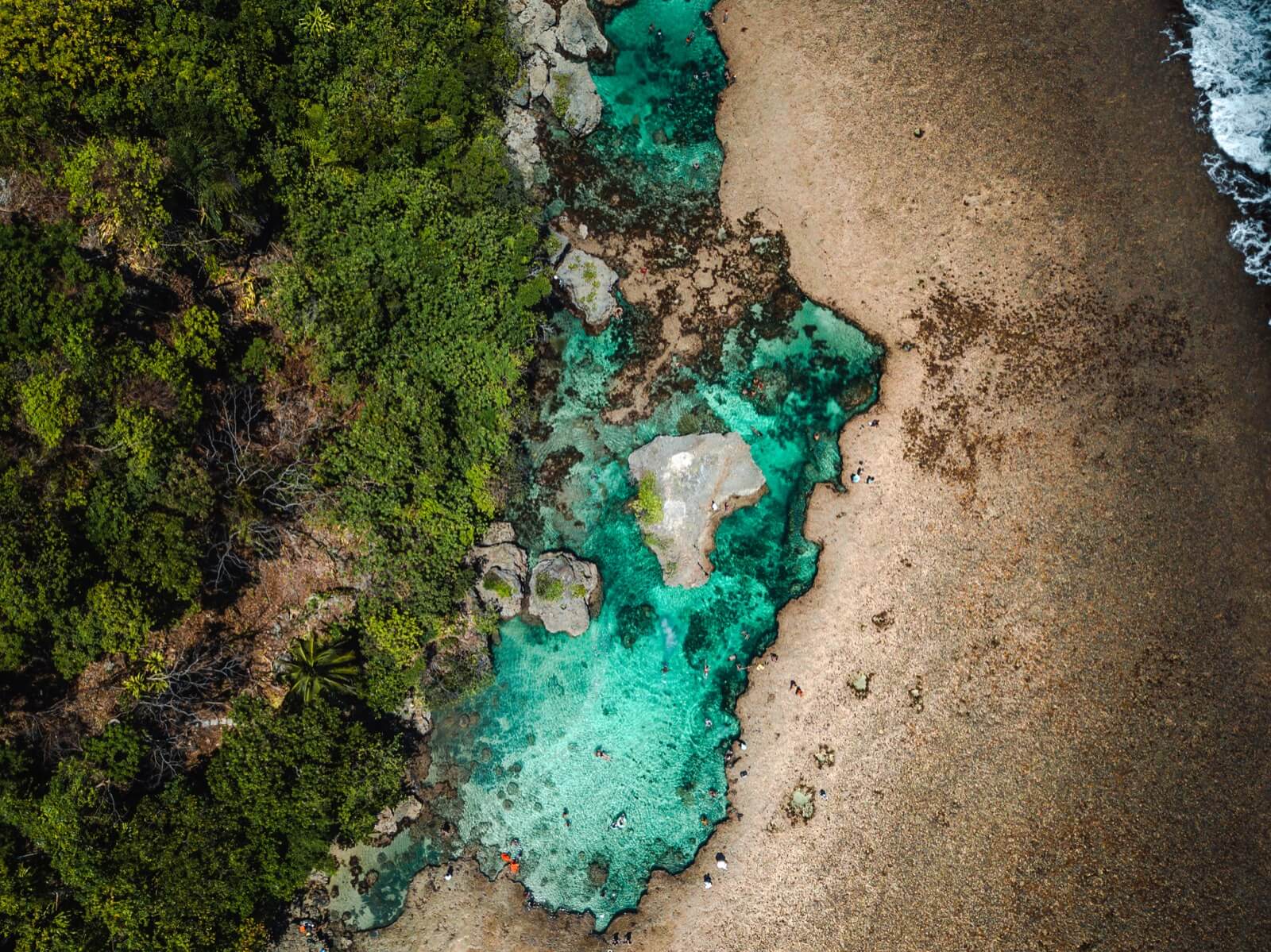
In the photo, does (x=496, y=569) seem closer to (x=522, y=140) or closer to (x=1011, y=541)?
(x=522, y=140)

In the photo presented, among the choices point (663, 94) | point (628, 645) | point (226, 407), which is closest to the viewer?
point (226, 407)

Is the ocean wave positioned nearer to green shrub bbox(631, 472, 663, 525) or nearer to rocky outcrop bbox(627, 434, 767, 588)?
rocky outcrop bbox(627, 434, 767, 588)

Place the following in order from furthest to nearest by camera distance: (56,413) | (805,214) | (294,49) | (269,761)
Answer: (805,214), (294,49), (269,761), (56,413)

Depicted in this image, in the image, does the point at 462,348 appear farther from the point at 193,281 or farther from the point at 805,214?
the point at 805,214

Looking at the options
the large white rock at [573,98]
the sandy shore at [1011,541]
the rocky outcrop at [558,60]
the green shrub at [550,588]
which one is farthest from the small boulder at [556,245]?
the green shrub at [550,588]

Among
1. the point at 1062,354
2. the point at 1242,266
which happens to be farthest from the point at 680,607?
the point at 1242,266

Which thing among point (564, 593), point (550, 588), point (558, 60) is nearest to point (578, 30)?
point (558, 60)
